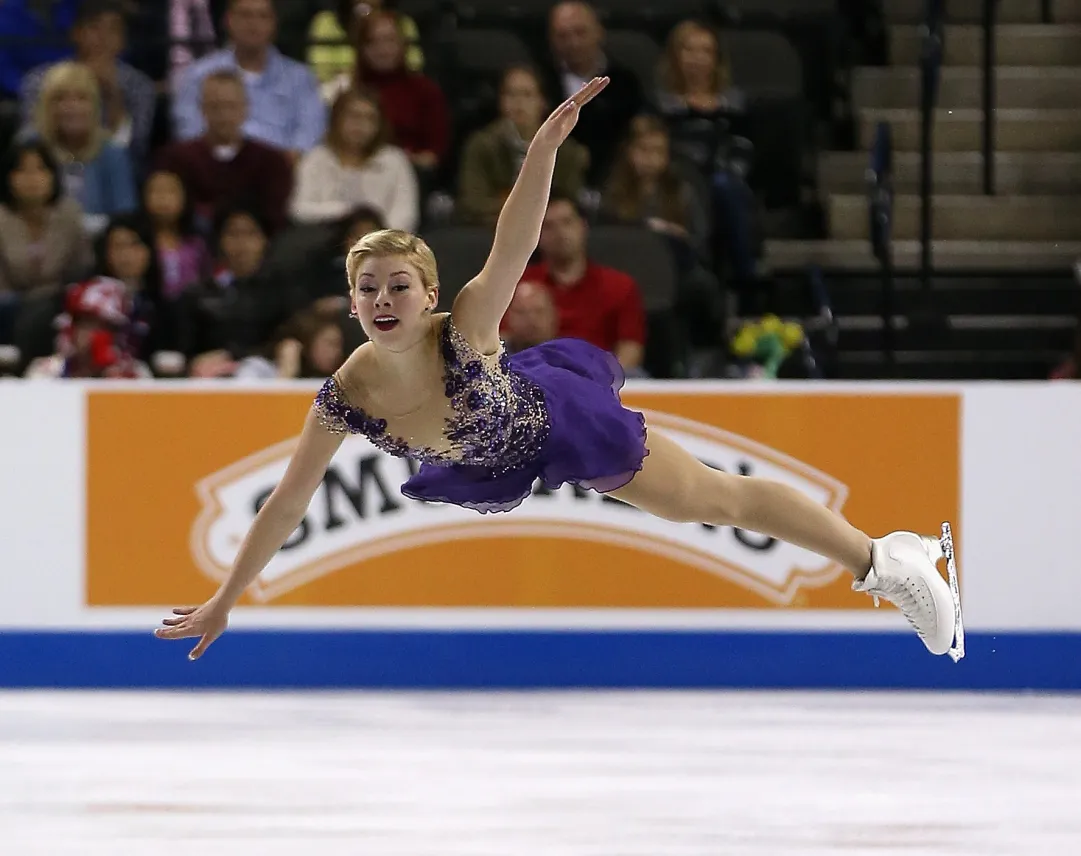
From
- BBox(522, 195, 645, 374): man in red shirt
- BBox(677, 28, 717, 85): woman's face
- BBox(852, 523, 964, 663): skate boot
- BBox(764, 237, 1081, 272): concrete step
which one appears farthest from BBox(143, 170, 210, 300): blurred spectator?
BBox(852, 523, 964, 663): skate boot

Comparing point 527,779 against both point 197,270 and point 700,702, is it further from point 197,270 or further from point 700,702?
point 197,270

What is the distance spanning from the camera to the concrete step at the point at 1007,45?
25.8 ft

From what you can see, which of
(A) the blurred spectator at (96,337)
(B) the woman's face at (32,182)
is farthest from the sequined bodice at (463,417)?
(B) the woman's face at (32,182)

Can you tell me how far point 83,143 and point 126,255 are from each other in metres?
0.75

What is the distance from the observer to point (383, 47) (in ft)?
22.1

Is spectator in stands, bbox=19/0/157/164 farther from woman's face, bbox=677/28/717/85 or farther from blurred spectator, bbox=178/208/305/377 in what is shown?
woman's face, bbox=677/28/717/85

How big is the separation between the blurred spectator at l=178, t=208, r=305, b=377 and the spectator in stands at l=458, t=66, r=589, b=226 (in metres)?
0.71

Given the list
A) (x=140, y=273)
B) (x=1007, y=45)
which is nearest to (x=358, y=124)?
(x=140, y=273)

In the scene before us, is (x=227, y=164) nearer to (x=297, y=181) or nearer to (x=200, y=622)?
(x=297, y=181)

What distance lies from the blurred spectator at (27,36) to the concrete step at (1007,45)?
3.37m

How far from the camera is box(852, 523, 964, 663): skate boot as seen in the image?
3.86 metres

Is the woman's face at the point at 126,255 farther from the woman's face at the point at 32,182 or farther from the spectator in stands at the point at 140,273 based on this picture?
the woman's face at the point at 32,182

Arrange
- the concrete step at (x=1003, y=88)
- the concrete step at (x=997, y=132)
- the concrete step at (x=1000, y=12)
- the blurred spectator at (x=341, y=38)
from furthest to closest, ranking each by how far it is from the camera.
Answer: the concrete step at (x=1000, y=12), the concrete step at (x=1003, y=88), the concrete step at (x=997, y=132), the blurred spectator at (x=341, y=38)

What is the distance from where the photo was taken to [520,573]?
542cm
